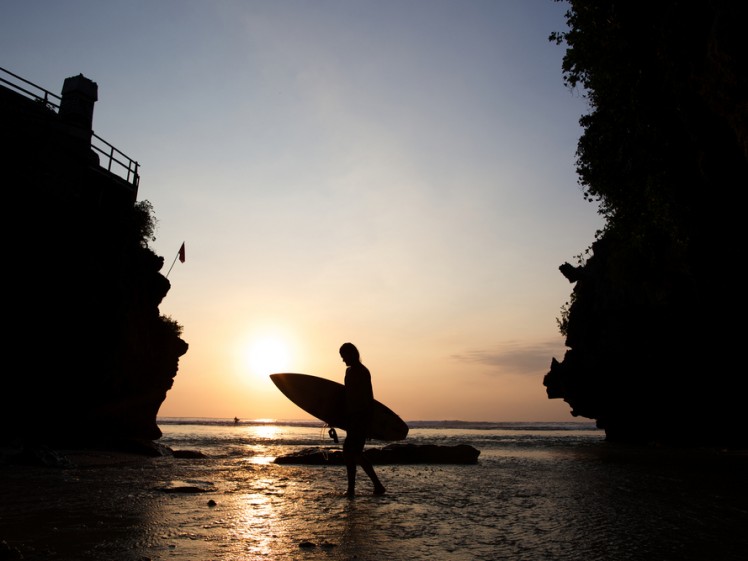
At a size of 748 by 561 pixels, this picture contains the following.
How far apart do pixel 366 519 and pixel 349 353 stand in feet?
9.64

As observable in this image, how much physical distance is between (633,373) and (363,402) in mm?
33238

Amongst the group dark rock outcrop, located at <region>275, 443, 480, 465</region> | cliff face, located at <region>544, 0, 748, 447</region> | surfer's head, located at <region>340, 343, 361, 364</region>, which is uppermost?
cliff face, located at <region>544, 0, 748, 447</region>

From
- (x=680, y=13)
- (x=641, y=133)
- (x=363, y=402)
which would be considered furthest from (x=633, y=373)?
(x=363, y=402)

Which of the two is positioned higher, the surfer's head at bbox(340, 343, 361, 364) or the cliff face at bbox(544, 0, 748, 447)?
the cliff face at bbox(544, 0, 748, 447)

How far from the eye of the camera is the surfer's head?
27.1 feet

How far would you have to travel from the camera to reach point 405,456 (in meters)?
16.7

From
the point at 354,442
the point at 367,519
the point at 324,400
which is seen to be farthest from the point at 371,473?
the point at 324,400

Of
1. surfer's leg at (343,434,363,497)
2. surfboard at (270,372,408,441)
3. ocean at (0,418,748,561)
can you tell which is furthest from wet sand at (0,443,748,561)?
surfboard at (270,372,408,441)

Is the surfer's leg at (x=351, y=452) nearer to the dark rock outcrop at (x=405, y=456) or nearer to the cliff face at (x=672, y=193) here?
the dark rock outcrop at (x=405, y=456)

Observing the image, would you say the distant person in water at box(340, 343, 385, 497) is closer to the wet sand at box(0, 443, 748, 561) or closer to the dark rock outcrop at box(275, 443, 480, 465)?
the wet sand at box(0, 443, 748, 561)

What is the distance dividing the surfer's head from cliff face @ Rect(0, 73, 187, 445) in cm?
1426

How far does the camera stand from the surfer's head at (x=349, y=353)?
8.27 m

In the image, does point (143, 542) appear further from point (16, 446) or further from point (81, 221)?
point (81, 221)

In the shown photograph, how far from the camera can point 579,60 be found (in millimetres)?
17281
